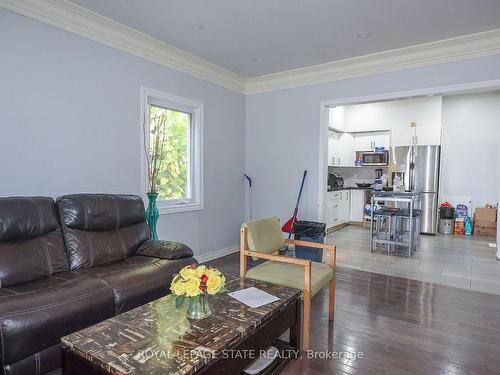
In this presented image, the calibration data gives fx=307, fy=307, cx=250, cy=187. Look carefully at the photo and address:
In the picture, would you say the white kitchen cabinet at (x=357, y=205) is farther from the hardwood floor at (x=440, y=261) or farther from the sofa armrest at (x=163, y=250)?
the sofa armrest at (x=163, y=250)

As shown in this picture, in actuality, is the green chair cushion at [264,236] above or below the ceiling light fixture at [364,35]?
below

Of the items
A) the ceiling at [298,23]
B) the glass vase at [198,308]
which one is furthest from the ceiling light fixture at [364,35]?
the glass vase at [198,308]

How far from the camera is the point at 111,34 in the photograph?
9.87 feet

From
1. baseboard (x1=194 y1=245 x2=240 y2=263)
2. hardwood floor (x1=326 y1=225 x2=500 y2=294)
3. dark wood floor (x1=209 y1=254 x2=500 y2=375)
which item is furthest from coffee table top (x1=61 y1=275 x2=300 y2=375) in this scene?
hardwood floor (x1=326 y1=225 x2=500 y2=294)

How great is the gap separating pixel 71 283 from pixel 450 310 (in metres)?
3.08

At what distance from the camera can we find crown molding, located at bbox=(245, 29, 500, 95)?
127 inches

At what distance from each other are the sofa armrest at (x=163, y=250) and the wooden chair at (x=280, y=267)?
1.83 ft

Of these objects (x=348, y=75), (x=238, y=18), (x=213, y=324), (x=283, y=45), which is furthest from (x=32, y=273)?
(x=348, y=75)

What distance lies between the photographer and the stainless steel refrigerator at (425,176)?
19.6 feet

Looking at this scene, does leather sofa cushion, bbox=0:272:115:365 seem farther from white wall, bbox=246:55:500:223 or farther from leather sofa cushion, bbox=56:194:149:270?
white wall, bbox=246:55:500:223

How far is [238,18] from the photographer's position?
284cm

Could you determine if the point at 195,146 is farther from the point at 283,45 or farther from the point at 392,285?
the point at 392,285

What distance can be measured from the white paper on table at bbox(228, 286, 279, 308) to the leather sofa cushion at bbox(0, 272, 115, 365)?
0.86m

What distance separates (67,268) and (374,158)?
20.2ft
